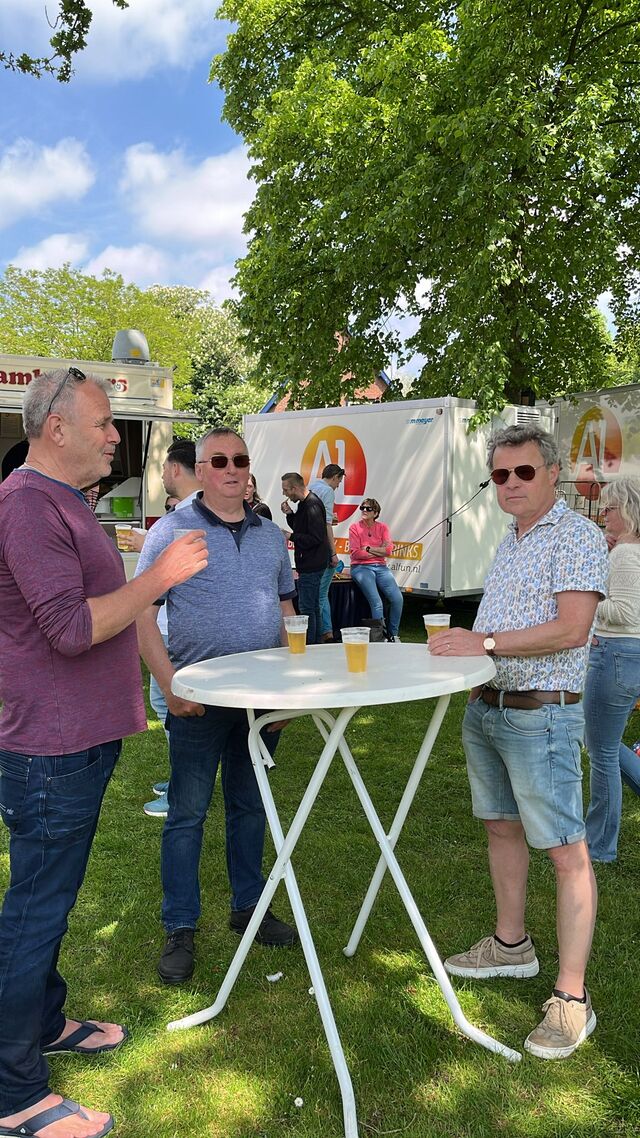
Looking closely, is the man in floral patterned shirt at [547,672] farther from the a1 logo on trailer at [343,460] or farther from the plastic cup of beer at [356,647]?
the a1 logo on trailer at [343,460]

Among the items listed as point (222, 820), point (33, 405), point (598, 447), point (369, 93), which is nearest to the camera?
point (33, 405)

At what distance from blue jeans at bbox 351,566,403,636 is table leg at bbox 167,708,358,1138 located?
6500 millimetres

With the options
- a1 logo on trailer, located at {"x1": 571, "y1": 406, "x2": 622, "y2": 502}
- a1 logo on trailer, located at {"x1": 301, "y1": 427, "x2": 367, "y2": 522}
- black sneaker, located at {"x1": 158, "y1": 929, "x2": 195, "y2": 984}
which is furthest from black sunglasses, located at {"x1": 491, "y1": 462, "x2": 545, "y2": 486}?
a1 logo on trailer, located at {"x1": 301, "y1": 427, "x2": 367, "y2": 522}

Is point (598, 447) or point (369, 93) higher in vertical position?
point (369, 93)

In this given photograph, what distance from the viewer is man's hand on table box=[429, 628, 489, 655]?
2.52m

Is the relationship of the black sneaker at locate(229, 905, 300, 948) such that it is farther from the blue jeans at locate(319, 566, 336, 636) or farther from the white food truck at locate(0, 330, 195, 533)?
the white food truck at locate(0, 330, 195, 533)

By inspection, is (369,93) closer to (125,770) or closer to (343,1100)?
(125,770)

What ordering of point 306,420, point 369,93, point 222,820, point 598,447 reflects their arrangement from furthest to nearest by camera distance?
point 369,93, point 306,420, point 598,447, point 222,820

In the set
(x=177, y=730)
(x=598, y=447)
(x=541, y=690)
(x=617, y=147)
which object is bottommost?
(x=177, y=730)

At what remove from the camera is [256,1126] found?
2164 millimetres

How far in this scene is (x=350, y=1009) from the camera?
2.67 metres

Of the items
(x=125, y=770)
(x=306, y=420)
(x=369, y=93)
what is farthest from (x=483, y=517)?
(x=369, y=93)

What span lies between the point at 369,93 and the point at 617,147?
176 inches

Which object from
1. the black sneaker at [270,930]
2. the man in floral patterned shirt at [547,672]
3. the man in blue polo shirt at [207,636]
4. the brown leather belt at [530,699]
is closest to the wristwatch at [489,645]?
the man in floral patterned shirt at [547,672]
